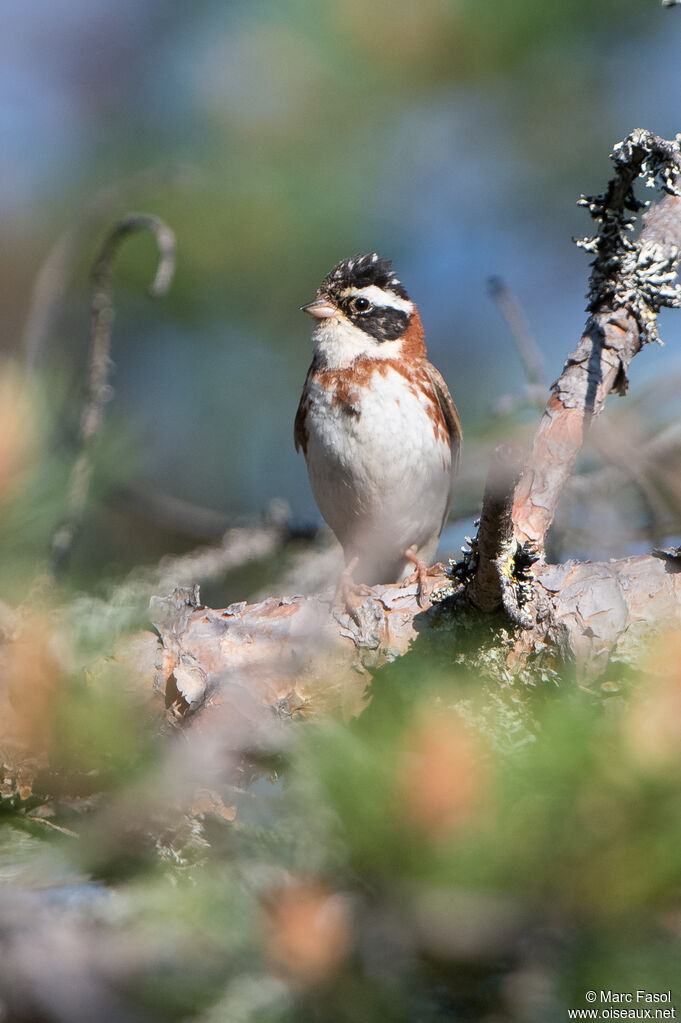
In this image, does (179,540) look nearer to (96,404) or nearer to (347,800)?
(96,404)

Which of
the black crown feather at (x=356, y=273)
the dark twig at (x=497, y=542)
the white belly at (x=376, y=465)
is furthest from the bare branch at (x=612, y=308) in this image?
the black crown feather at (x=356, y=273)

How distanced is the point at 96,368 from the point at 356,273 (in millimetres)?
1621

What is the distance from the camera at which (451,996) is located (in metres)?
1.09

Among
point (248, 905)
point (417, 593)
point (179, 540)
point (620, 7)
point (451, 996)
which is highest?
point (620, 7)

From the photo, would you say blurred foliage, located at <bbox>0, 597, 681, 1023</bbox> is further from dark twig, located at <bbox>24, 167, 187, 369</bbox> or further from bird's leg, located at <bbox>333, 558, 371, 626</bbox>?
dark twig, located at <bbox>24, 167, 187, 369</bbox>

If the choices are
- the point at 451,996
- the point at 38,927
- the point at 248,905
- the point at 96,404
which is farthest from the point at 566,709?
the point at 96,404

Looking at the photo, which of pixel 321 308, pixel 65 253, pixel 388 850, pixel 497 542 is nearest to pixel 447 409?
pixel 321 308

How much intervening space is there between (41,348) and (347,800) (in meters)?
2.38

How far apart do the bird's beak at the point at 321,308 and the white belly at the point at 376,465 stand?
30 centimetres

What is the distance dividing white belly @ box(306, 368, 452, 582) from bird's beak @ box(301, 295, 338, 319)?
0.30 m

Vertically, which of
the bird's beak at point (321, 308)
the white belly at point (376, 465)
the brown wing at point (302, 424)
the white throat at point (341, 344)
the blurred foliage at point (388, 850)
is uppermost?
the bird's beak at point (321, 308)

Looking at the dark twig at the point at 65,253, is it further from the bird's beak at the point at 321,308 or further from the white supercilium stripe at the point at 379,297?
the white supercilium stripe at the point at 379,297

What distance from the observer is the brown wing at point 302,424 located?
380 centimetres

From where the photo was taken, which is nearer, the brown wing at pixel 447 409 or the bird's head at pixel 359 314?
the bird's head at pixel 359 314
